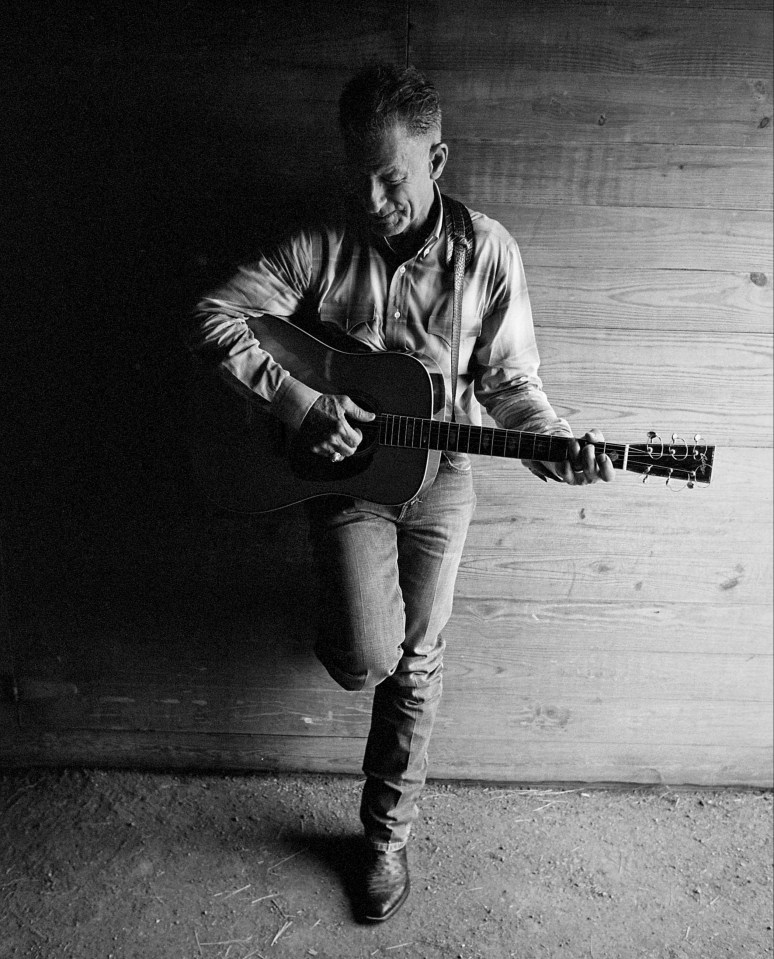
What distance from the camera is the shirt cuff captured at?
1666 mm

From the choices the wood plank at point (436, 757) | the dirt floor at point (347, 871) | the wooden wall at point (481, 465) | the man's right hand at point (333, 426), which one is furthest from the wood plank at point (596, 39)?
the dirt floor at point (347, 871)

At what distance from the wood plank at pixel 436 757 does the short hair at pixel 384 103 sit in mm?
1665

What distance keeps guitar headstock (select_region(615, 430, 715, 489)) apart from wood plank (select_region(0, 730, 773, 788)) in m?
1.06

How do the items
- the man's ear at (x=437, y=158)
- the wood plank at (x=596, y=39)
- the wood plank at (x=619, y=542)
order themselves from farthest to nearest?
the wood plank at (x=619, y=542), the wood plank at (x=596, y=39), the man's ear at (x=437, y=158)

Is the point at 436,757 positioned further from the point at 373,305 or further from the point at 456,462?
the point at 373,305

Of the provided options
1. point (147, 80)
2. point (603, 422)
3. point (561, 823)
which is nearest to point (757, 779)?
point (561, 823)

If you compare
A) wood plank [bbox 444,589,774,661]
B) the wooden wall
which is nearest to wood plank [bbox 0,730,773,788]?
the wooden wall

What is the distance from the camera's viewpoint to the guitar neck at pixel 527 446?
1.62 meters

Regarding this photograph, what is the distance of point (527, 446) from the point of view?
166cm

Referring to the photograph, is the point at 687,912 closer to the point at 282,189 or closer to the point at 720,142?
the point at 720,142

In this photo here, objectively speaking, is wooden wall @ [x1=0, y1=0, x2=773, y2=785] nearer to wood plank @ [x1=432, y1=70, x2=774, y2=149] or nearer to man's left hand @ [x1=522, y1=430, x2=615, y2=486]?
wood plank @ [x1=432, y1=70, x2=774, y2=149]

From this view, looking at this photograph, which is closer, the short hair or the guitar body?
the short hair

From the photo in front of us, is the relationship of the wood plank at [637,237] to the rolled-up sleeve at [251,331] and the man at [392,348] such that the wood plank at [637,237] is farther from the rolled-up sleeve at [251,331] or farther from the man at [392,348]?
the rolled-up sleeve at [251,331]

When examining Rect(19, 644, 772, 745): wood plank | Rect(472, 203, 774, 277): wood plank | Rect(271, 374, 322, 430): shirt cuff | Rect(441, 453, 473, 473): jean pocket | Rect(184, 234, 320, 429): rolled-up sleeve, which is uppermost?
Rect(472, 203, 774, 277): wood plank
